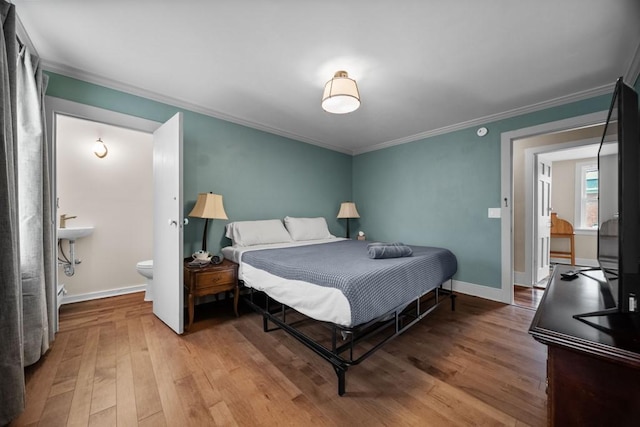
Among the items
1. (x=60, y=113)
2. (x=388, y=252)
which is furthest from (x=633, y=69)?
(x=60, y=113)

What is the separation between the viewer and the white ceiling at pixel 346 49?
1.56m

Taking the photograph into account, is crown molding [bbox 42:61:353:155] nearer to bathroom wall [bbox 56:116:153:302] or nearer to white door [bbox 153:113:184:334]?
white door [bbox 153:113:184:334]

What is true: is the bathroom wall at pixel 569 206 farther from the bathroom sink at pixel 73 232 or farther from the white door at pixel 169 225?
the bathroom sink at pixel 73 232

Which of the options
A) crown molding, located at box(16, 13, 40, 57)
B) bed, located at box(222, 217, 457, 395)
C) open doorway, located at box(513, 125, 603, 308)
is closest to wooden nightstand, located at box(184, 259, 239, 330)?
bed, located at box(222, 217, 457, 395)

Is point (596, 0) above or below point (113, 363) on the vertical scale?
above

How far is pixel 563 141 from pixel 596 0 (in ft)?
8.85

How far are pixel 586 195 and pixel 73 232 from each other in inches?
327

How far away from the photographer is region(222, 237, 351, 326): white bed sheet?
4.96ft

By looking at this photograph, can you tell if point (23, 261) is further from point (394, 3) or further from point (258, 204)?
point (394, 3)

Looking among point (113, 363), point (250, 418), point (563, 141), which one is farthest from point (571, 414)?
point (563, 141)

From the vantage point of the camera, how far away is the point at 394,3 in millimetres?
1495

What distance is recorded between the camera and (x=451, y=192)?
11.8 ft

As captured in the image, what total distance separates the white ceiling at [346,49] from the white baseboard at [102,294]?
252cm

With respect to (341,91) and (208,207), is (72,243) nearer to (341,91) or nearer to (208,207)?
(208,207)
